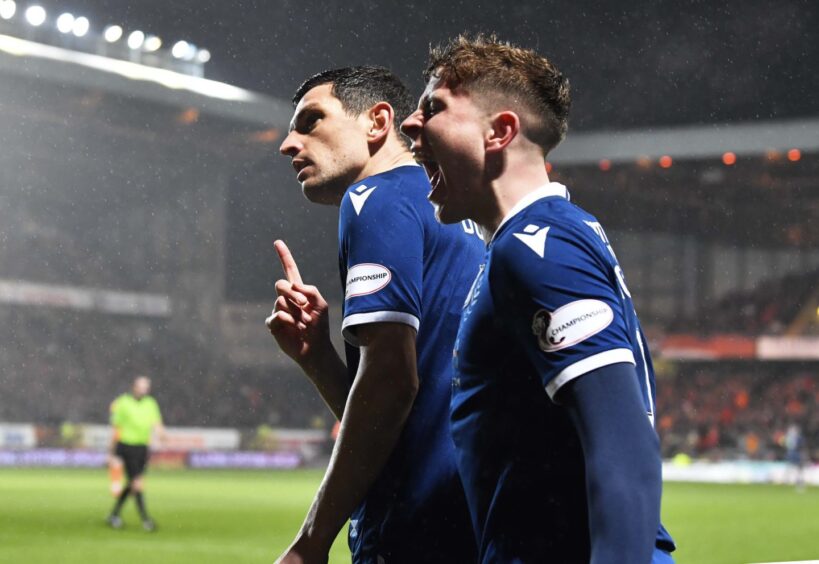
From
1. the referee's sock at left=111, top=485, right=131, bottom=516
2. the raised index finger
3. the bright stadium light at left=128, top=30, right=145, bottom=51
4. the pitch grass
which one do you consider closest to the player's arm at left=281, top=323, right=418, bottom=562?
the raised index finger

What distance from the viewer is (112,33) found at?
31453 millimetres

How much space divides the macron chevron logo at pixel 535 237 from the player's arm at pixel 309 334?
2.75 ft

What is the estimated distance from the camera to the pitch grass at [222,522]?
9.41 meters

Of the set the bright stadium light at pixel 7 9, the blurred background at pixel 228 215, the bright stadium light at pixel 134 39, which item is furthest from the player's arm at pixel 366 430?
the bright stadium light at pixel 134 39

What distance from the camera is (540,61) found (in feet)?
4.94

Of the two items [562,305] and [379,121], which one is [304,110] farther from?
[562,305]

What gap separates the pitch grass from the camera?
941 centimetres

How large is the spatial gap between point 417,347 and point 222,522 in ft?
35.4

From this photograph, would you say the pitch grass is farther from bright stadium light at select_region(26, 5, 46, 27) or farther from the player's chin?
bright stadium light at select_region(26, 5, 46, 27)

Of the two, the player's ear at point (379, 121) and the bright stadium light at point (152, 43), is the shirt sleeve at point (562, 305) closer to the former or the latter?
the player's ear at point (379, 121)

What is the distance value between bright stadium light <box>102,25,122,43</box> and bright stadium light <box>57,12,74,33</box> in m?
1.04

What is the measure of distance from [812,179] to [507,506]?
1386 inches

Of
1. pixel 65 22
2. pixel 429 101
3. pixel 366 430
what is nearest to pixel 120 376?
pixel 65 22

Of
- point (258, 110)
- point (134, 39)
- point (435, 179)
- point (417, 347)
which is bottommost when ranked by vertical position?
point (417, 347)
